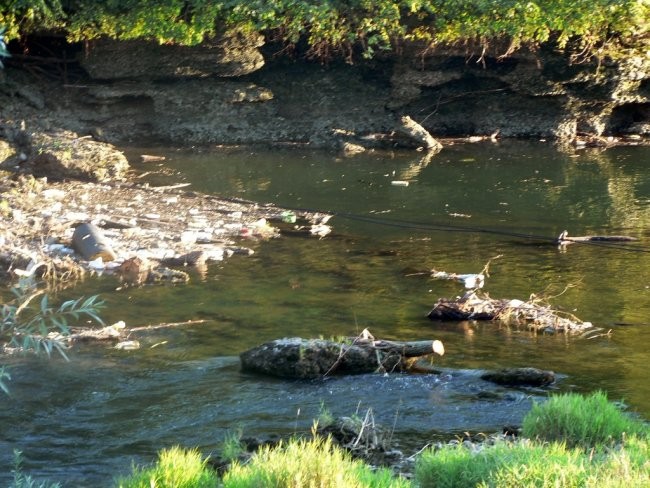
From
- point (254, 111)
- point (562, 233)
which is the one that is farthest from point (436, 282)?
point (254, 111)

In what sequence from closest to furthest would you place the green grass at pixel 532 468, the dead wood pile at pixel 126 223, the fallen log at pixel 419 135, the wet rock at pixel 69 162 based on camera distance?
the green grass at pixel 532 468, the dead wood pile at pixel 126 223, the wet rock at pixel 69 162, the fallen log at pixel 419 135

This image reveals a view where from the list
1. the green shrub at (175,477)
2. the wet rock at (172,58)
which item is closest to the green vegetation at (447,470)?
the green shrub at (175,477)

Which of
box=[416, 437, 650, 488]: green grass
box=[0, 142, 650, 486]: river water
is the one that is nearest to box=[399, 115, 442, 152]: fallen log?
box=[0, 142, 650, 486]: river water

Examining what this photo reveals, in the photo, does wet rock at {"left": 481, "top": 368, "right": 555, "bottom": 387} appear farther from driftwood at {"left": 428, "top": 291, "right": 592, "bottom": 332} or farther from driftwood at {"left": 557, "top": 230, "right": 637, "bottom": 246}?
driftwood at {"left": 557, "top": 230, "right": 637, "bottom": 246}

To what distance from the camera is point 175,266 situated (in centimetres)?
1177

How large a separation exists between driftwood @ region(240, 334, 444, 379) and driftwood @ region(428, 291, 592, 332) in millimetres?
1596

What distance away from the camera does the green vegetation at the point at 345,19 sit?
67.5ft

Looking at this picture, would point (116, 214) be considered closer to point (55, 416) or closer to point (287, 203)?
point (287, 203)

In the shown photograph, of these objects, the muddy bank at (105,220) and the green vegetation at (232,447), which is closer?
the green vegetation at (232,447)

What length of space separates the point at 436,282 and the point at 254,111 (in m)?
13.0

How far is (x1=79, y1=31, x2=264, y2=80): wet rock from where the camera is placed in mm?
22609

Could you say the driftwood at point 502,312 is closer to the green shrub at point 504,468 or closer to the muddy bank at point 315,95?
the green shrub at point 504,468

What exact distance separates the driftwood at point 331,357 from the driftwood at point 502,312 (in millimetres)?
1596

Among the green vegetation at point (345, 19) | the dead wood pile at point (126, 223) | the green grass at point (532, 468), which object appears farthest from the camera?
the green vegetation at point (345, 19)
